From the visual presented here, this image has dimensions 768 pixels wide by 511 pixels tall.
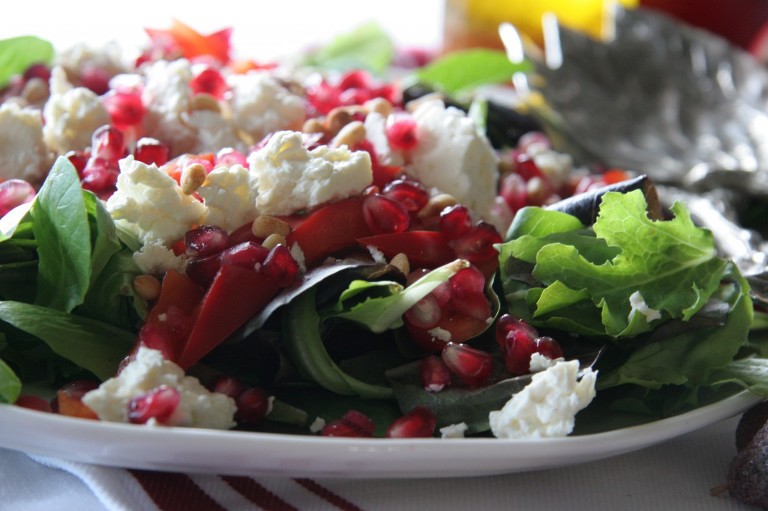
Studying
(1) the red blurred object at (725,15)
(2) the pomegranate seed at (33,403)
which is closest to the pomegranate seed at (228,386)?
(2) the pomegranate seed at (33,403)

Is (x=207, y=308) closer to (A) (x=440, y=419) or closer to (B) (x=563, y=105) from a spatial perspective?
(A) (x=440, y=419)

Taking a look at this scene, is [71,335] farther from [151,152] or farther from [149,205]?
[151,152]

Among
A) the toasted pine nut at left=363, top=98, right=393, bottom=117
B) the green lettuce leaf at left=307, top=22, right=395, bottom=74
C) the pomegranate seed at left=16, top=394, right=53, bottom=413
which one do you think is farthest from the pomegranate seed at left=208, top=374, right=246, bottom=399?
the green lettuce leaf at left=307, top=22, right=395, bottom=74

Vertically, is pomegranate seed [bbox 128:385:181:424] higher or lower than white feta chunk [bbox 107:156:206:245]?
lower

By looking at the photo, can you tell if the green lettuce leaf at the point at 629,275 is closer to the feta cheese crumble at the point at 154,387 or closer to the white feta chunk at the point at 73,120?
the feta cheese crumble at the point at 154,387

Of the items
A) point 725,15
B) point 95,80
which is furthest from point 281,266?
point 725,15

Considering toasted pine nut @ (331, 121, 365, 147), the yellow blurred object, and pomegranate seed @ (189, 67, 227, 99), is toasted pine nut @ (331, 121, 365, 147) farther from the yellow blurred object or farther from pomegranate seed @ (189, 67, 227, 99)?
the yellow blurred object
